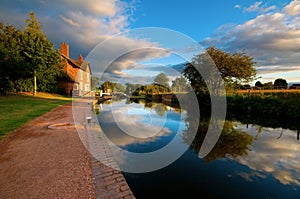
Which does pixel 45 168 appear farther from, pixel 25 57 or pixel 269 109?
pixel 25 57

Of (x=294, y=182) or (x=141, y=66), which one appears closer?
(x=294, y=182)

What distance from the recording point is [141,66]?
1027 centimetres

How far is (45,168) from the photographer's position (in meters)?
2.99

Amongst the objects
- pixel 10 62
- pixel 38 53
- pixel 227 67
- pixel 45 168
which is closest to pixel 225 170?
pixel 45 168

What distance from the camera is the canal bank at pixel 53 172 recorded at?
2.36 meters

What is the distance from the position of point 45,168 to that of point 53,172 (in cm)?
28

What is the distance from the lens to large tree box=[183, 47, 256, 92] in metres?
16.2

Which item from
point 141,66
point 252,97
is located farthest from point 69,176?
point 252,97

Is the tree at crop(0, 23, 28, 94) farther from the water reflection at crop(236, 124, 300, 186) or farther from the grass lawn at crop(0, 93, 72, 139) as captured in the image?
the water reflection at crop(236, 124, 300, 186)

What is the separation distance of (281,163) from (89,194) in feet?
15.8

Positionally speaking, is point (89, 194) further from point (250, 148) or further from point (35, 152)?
point (250, 148)

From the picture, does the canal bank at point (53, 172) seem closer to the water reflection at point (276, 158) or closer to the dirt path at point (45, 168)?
the dirt path at point (45, 168)

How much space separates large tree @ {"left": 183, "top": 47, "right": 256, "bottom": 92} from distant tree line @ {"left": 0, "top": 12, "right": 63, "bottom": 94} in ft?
56.7

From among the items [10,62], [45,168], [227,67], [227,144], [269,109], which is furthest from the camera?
[227,67]
